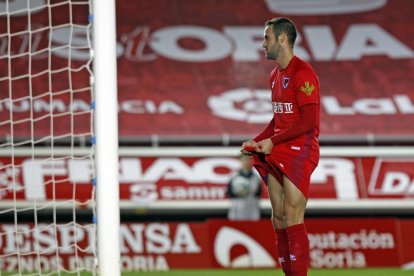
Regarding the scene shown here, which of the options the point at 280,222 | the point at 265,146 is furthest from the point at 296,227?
the point at 265,146

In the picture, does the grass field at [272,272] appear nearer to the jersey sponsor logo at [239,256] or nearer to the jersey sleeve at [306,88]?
the jersey sponsor logo at [239,256]

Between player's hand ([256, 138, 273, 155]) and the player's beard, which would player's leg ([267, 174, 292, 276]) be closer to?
player's hand ([256, 138, 273, 155])

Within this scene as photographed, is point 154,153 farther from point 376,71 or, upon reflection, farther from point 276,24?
point 276,24

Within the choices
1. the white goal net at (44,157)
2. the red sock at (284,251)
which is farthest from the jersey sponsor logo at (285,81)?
the white goal net at (44,157)

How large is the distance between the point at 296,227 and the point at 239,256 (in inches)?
161

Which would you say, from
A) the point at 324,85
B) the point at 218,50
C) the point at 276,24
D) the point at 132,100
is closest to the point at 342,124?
the point at 324,85

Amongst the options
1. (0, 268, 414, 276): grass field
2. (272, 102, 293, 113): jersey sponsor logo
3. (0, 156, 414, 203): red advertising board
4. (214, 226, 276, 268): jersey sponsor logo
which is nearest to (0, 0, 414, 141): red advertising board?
(0, 156, 414, 203): red advertising board

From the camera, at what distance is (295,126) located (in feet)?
14.5

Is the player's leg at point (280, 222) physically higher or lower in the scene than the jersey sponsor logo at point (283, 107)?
lower

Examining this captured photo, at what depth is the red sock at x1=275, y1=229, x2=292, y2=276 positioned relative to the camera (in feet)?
14.9

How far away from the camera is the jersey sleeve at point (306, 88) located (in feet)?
14.4

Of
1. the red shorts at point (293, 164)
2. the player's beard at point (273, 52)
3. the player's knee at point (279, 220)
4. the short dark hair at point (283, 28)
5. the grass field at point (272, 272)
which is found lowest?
the grass field at point (272, 272)

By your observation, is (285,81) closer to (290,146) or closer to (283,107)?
(283,107)

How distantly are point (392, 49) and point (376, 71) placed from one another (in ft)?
1.07
